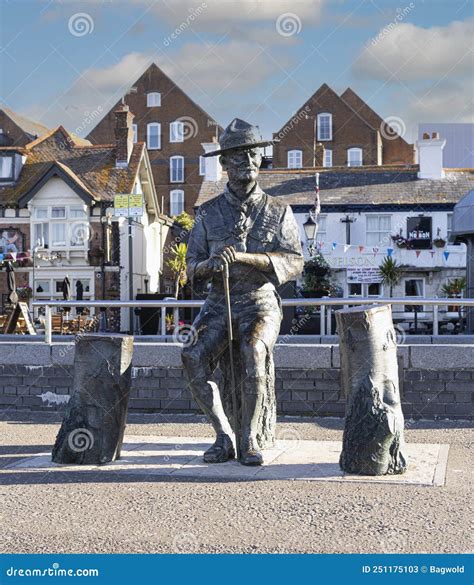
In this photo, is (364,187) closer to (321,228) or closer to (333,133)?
(321,228)

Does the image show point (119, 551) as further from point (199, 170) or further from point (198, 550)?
point (199, 170)

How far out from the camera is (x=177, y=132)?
5369 cm

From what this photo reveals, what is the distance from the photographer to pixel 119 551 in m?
4.22

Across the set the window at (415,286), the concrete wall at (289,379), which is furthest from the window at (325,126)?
the concrete wall at (289,379)

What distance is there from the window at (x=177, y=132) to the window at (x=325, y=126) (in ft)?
28.3

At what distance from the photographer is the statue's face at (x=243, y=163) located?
6.53 metres

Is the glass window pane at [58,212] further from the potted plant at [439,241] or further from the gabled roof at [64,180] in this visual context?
the potted plant at [439,241]

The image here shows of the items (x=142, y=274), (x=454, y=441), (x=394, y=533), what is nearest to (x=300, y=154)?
(x=142, y=274)

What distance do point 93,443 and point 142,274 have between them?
34.1m

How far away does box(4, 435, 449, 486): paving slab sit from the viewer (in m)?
5.93

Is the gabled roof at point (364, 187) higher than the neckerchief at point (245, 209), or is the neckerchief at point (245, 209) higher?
the gabled roof at point (364, 187)

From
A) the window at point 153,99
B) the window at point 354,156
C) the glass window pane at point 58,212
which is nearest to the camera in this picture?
the glass window pane at point 58,212

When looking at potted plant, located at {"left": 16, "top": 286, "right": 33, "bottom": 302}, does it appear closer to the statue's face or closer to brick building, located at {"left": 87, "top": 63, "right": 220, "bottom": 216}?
brick building, located at {"left": 87, "top": 63, "right": 220, "bottom": 216}

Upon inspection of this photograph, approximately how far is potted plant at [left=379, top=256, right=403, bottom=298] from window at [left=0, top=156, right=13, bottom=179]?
56.2 feet
